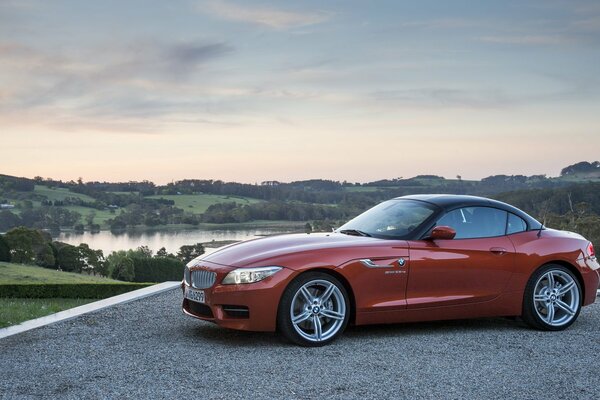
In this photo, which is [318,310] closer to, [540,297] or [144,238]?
[540,297]

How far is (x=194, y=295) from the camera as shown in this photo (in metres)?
7.46

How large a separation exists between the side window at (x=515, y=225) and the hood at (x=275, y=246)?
5.37 ft

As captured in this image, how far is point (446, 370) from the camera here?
6.26 m

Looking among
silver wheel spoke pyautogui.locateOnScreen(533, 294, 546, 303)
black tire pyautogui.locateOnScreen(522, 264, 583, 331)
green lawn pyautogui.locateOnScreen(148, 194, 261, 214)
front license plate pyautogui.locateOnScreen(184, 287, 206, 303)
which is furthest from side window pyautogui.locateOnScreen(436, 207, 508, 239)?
green lawn pyautogui.locateOnScreen(148, 194, 261, 214)

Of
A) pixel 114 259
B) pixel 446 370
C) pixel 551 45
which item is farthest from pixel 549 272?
pixel 114 259

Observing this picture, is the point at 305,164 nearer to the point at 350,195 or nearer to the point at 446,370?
the point at 350,195

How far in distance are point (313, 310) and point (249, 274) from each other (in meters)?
0.71

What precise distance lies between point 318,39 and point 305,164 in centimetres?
1403

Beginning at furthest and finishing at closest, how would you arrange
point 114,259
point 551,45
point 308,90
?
point 114,259
point 308,90
point 551,45

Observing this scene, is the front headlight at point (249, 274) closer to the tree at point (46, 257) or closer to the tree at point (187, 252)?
the tree at point (187, 252)

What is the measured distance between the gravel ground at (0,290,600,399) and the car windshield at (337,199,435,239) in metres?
1.07

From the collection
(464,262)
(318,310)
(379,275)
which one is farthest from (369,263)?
(464,262)

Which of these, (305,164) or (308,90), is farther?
(305,164)

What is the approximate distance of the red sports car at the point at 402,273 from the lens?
7.07 metres
